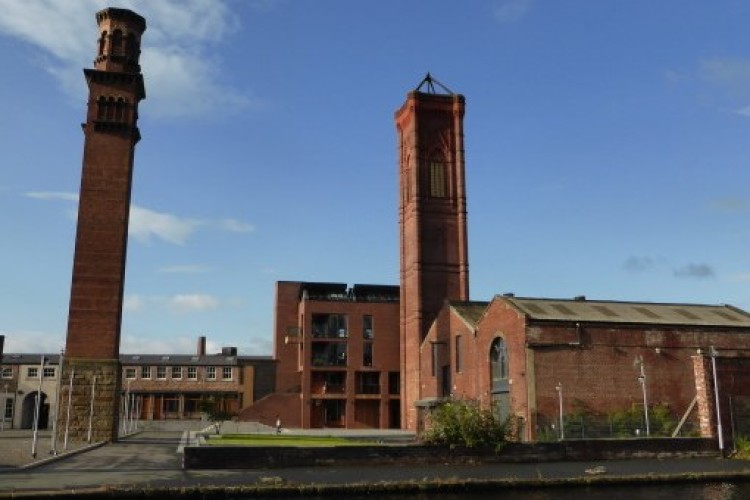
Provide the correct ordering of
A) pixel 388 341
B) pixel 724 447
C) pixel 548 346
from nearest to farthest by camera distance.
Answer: pixel 724 447
pixel 548 346
pixel 388 341

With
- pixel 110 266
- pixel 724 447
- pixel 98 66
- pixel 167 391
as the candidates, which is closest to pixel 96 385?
pixel 110 266

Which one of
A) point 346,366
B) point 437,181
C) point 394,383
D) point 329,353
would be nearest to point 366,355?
point 346,366

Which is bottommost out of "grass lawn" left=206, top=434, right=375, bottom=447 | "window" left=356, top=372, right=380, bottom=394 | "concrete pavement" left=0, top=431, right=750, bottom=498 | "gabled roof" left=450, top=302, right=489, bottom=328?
"concrete pavement" left=0, top=431, right=750, bottom=498

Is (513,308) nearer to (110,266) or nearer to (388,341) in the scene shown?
(110,266)

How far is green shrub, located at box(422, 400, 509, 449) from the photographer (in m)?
25.6

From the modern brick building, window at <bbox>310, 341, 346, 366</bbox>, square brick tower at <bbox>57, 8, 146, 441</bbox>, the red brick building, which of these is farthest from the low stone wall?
window at <bbox>310, 341, 346, 366</bbox>

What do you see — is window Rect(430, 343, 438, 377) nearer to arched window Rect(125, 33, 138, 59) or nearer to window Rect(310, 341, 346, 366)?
window Rect(310, 341, 346, 366)

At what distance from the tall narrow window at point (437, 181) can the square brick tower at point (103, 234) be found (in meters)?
29.3

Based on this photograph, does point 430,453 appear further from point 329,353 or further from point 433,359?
point 329,353

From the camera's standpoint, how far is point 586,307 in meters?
43.8

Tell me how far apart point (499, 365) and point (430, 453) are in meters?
19.5

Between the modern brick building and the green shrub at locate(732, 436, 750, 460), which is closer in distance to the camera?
the green shrub at locate(732, 436, 750, 460)

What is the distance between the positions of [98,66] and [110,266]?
13.4m

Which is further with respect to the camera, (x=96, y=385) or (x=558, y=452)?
(x=96, y=385)
